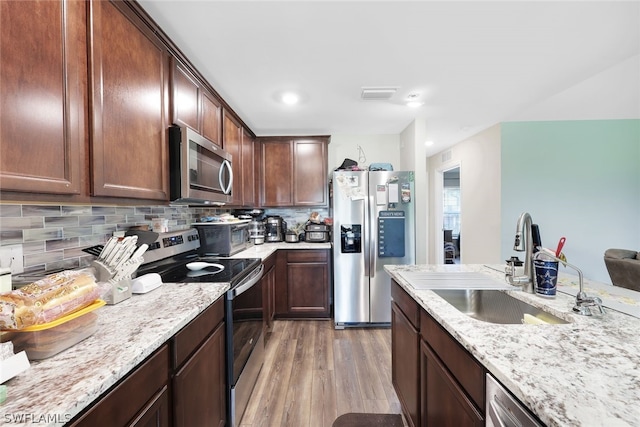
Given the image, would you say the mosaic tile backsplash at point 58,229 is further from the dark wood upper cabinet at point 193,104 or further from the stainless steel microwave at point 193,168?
the dark wood upper cabinet at point 193,104

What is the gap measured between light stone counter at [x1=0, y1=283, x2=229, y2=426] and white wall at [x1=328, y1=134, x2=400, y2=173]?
110 inches

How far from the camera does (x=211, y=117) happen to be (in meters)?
2.03

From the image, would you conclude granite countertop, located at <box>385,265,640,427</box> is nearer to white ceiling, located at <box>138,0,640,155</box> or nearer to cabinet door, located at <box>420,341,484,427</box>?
cabinet door, located at <box>420,341,484,427</box>

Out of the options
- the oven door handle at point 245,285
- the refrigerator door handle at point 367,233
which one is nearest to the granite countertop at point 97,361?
the oven door handle at point 245,285

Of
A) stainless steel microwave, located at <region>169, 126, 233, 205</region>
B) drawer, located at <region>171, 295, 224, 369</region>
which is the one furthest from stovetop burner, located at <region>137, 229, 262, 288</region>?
stainless steel microwave, located at <region>169, 126, 233, 205</region>

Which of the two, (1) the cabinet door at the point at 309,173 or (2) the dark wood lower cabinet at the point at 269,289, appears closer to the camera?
(2) the dark wood lower cabinet at the point at 269,289

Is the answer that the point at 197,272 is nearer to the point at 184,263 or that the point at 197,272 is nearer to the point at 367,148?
the point at 184,263

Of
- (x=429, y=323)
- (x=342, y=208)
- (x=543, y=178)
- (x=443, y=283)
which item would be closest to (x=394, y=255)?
(x=342, y=208)

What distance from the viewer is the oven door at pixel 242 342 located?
1.39 meters

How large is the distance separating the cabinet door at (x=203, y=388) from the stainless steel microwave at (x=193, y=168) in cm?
80

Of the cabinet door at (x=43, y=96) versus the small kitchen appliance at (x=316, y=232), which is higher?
the cabinet door at (x=43, y=96)

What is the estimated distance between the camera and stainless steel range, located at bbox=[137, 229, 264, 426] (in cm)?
140

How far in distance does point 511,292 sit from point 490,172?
8.33 ft

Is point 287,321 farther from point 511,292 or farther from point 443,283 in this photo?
point 511,292
